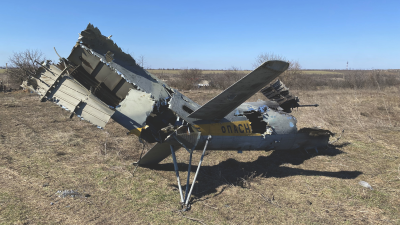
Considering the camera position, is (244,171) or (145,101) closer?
(145,101)

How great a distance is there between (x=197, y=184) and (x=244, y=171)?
217cm

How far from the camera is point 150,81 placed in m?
6.45

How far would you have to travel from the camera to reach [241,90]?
527 cm

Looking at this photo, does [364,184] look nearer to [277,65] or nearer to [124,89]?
[277,65]

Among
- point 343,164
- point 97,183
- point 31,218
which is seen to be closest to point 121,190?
point 97,183

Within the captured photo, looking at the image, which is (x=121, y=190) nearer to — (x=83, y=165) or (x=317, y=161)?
(x=83, y=165)

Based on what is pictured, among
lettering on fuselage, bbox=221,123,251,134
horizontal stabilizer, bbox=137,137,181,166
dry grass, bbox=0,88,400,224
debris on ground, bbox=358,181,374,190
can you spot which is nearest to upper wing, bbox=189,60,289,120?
lettering on fuselage, bbox=221,123,251,134

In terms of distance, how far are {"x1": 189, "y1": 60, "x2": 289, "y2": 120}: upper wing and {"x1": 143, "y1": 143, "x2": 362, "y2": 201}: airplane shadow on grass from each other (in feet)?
7.50

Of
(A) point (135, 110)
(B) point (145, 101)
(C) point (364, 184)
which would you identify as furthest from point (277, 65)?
(C) point (364, 184)

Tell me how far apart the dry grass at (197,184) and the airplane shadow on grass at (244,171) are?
0.12 ft

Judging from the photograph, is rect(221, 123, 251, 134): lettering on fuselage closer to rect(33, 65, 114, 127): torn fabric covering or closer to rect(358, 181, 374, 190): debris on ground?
rect(33, 65, 114, 127): torn fabric covering

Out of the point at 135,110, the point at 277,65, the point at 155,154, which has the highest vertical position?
the point at 277,65

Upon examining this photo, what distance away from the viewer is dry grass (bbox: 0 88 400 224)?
5.52 metres

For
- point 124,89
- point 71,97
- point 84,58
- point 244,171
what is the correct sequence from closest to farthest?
point 71,97 → point 84,58 → point 124,89 → point 244,171
